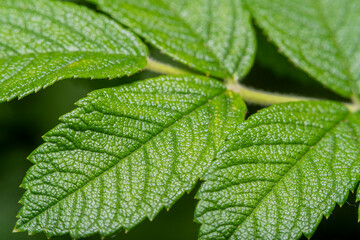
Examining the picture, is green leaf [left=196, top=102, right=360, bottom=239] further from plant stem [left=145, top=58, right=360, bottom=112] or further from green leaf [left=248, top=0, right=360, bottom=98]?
green leaf [left=248, top=0, right=360, bottom=98]

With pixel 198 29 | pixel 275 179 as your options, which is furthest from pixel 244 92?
pixel 275 179

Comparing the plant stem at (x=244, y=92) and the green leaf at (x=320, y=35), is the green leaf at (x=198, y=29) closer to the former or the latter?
the plant stem at (x=244, y=92)

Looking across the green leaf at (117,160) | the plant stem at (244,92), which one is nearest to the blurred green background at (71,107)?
the plant stem at (244,92)

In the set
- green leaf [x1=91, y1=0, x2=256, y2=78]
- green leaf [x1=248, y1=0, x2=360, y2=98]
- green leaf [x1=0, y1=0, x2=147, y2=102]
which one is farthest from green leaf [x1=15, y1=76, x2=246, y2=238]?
green leaf [x1=248, y1=0, x2=360, y2=98]

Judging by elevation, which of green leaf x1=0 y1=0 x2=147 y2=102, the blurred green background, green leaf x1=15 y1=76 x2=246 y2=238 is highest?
green leaf x1=0 y1=0 x2=147 y2=102

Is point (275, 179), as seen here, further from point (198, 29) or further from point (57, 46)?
point (57, 46)

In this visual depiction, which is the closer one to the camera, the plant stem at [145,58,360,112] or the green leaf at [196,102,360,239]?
the green leaf at [196,102,360,239]
